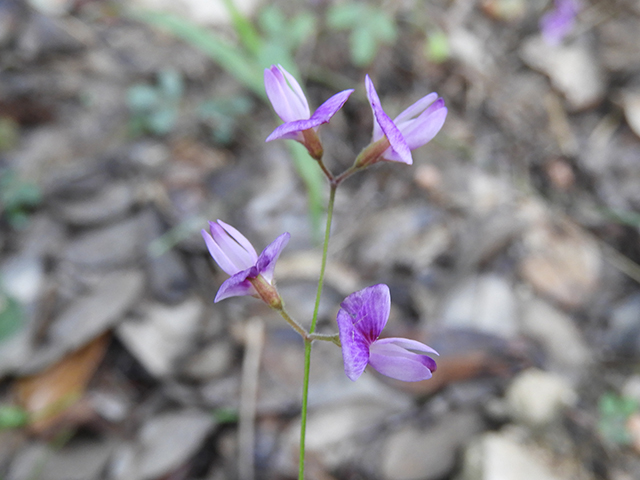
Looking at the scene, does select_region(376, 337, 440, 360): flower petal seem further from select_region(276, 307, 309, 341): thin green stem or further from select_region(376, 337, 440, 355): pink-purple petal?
select_region(276, 307, 309, 341): thin green stem

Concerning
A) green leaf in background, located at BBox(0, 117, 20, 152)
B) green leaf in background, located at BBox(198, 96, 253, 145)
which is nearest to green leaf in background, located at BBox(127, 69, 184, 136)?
green leaf in background, located at BBox(198, 96, 253, 145)

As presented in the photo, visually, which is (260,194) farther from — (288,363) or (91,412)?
(91,412)

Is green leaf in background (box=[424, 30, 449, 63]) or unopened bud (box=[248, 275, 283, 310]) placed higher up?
unopened bud (box=[248, 275, 283, 310])

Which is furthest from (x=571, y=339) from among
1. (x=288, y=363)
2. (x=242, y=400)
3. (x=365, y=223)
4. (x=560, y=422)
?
(x=242, y=400)

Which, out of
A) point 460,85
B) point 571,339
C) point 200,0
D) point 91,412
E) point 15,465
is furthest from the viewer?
point 200,0

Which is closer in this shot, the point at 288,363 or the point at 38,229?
the point at 288,363
